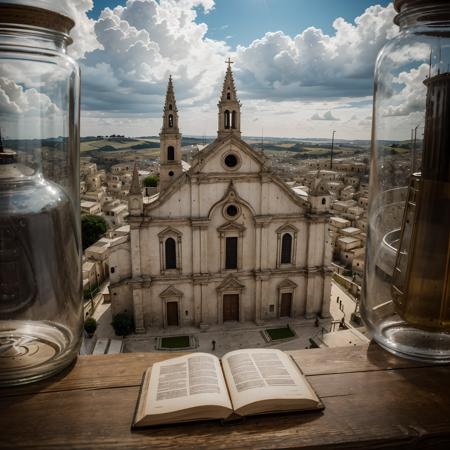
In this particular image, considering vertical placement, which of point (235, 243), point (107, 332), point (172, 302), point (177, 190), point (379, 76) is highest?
point (379, 76)

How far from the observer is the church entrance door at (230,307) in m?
20.5

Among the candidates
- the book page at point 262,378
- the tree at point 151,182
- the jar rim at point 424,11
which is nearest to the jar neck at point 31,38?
the jar rim at point 424,11

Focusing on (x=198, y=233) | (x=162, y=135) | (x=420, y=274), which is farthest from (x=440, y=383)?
(x=162, y=135)

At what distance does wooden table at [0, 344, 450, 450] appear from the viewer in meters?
1.79

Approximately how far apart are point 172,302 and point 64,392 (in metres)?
18.2

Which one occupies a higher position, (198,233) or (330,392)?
(330,392)

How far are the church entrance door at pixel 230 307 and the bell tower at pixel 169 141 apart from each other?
25.3 ft

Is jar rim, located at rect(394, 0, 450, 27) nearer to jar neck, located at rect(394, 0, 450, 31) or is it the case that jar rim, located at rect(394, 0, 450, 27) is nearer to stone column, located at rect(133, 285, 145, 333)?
jar neck, located at rect(394, 0, 450, 31)

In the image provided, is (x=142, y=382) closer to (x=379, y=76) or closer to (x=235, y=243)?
(x=379, y=76)

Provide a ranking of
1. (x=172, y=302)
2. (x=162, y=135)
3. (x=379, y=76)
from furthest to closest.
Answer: (x=162, y=135) < (x=172, y=302) < (x=379, y=76)

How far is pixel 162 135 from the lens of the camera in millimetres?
23625

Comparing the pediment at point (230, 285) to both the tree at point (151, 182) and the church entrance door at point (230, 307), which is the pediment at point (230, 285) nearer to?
the church entrance door at point (230, 307)

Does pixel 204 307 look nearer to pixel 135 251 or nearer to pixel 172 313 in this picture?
pixel 172 313

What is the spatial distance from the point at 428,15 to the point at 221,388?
2285 mm
